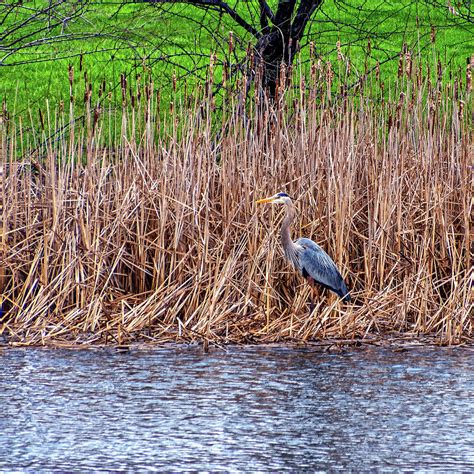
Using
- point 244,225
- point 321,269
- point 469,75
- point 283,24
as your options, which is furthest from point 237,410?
point 283,24

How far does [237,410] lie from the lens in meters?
5.25

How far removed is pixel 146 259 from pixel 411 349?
6.66ft

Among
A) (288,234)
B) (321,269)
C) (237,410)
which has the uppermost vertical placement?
(288,234)

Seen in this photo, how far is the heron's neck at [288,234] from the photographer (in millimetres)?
7496

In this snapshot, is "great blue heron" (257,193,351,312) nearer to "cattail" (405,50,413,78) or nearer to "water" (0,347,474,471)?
"water" (0,347,474,471)

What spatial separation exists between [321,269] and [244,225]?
761 mm

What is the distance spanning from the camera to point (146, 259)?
7.74 metres

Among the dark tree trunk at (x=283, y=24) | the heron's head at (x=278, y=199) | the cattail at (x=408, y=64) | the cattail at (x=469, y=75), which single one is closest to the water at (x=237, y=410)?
the heron's head at (x=278, y=199)

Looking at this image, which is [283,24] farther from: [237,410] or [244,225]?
[237,410]

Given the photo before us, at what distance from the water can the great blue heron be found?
0.63m

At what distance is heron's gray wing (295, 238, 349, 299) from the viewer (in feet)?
23.5

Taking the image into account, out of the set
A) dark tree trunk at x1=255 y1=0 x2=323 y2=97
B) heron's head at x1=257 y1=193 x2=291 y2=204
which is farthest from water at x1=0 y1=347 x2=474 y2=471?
dark tree trunk at x1=255 y1=0 x2=323 y2=97

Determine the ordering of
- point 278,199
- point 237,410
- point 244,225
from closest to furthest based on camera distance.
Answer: point 237,410 → point 278,199 → point 244,225

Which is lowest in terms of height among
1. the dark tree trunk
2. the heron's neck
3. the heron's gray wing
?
the heron's gray wing
